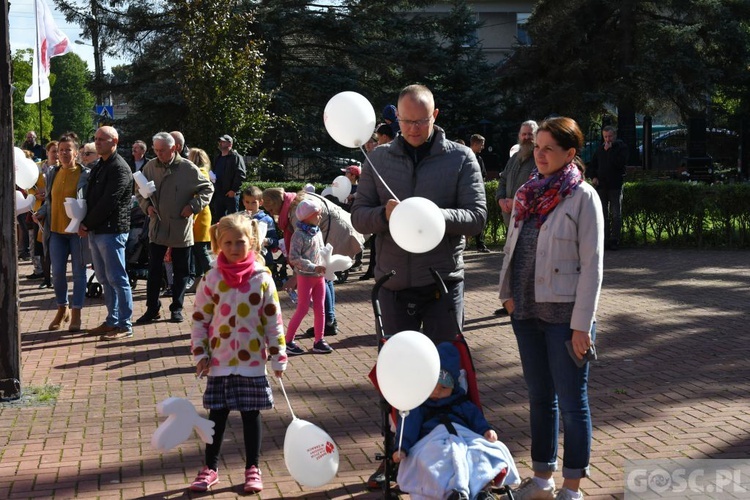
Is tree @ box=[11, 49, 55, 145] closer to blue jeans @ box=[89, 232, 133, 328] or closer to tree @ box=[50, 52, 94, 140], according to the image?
tree @ box=[50, 52, 94, 140]

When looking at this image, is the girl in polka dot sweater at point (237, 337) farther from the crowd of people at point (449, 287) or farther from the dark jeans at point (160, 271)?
the dark jeans at point (160, 271)

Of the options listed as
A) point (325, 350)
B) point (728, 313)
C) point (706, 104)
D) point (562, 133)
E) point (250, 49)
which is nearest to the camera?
point (562, 133)

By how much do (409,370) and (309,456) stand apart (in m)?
0.89

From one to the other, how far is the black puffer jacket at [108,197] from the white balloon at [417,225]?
5.61 meters

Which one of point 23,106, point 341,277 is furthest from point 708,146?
point 23,106

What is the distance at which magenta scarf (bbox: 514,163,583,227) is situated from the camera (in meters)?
4.93

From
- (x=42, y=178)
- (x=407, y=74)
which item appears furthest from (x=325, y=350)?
(x=407, y=74)

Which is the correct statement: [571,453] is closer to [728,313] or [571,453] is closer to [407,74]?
[728,313]

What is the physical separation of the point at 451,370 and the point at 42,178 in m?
12.3

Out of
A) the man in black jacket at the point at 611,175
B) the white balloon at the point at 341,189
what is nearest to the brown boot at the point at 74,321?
the white balloon at the point at 341,189

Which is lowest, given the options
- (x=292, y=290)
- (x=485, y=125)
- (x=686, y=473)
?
(x=686, y=473)

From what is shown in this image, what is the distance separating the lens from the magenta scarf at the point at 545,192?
16.2 ft

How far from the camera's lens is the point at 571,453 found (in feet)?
16.3

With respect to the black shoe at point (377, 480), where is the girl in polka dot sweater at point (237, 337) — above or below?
above
